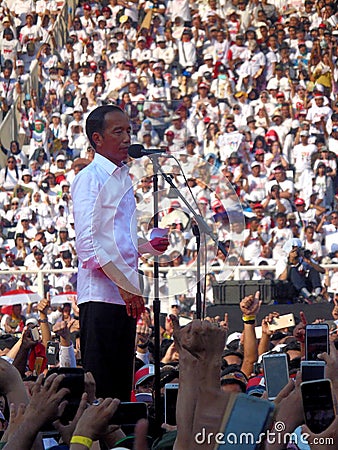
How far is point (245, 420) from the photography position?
292cm

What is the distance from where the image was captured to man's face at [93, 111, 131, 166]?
5.72 meters

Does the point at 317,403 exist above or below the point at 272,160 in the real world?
below

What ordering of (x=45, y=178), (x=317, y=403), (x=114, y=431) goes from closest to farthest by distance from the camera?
(x=317, y=403)
(x=114, y=431)
(x=45, y=178)

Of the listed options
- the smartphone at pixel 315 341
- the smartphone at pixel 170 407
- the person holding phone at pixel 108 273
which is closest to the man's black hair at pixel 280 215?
the person holding phone at pixel 108 273

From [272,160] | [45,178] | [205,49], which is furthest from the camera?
[205,49]

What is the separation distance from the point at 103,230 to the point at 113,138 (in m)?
0.45

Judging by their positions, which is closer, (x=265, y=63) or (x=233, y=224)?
(x=233, y=224)

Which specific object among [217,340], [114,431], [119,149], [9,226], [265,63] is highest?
[265,63]

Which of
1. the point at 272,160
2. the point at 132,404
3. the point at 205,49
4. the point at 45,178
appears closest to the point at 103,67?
the point at 205,49

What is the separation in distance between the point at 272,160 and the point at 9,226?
3.63 m

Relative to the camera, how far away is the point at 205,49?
63.4 feet

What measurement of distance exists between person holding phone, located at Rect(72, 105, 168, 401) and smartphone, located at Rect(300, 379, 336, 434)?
229 centimetres

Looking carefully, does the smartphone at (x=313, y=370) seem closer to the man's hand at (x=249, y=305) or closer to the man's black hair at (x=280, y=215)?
the man's hand at (x=249, y=305)

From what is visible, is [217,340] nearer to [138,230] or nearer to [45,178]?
[138,230]
